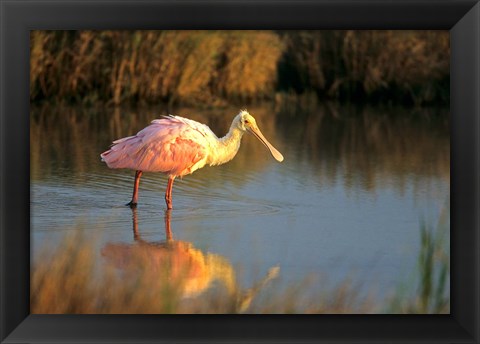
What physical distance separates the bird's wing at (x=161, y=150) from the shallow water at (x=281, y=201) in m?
0.25

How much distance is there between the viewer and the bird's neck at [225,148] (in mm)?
7711

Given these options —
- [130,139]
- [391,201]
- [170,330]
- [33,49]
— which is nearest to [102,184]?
[130,139]

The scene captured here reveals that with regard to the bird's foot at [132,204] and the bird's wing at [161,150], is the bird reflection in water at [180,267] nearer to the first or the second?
the bird's foot at [132,204]

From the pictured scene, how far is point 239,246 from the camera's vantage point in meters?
6.24

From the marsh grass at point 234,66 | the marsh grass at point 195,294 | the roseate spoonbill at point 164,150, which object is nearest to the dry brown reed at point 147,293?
the marsh grass at point 195,294

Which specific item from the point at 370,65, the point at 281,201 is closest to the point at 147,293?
the point at 281,201

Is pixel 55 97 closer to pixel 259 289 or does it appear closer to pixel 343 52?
pixel 343 52

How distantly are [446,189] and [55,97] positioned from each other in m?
6.63

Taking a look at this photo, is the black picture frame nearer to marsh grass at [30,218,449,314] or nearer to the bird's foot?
marsh grass at [30,218,449,314]

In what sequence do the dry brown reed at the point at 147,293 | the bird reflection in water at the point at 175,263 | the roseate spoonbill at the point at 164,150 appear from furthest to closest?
the roseate spoonbill at the point at 164,150 → the bird reflection in water at the point at 175,263 → the dry brown reed at the point at 147,293

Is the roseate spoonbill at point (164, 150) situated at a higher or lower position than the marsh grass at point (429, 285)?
higher

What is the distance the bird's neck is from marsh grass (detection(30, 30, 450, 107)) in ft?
18.2

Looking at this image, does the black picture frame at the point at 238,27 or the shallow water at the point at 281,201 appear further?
the shallow water at the point at 281,201

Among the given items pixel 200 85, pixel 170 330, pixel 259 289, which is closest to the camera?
pixel 170 330
